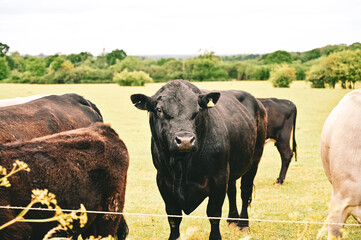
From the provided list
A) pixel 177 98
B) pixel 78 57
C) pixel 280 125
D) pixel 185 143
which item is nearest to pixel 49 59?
pixel 78 57

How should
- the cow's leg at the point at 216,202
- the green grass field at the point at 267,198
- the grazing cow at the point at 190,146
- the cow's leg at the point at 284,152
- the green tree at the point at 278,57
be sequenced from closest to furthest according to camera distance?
the grazing cow at the point at 190,146, the cow's leg at the point at 216,202, the green grass field at the point at 267,198, the cow's leg at the point at 284,152, the green tree at the point at 278,57

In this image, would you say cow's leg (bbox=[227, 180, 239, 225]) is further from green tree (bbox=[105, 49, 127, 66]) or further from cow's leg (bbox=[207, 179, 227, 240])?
green tree (bbox=[105, 49, 127, 66])

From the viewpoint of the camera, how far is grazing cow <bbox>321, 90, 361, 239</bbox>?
4.55 meters

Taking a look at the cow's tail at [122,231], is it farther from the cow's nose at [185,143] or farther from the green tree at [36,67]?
the green tree at [36,67]

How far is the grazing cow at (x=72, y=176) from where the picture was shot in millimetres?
3840

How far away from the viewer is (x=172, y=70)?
74.6 meters

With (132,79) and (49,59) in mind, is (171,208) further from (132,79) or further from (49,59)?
(49,59)

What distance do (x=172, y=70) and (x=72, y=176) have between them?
71011mm

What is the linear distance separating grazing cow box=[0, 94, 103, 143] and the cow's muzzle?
2518 millimetres

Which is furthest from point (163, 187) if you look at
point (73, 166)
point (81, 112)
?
point (81, 112)

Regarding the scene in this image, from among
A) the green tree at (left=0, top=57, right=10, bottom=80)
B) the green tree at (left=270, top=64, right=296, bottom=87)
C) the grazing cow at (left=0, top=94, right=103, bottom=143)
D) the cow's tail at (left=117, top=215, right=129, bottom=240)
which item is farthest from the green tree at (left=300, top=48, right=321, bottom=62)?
the cow's tail at (left=117, top=215, right=129, bottom=240)

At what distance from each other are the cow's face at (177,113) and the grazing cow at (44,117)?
193 centimetres

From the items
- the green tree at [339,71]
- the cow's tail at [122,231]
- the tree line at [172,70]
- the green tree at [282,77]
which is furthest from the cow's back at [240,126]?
the green tree at [282,77]

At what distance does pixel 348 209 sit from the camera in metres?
4.62
